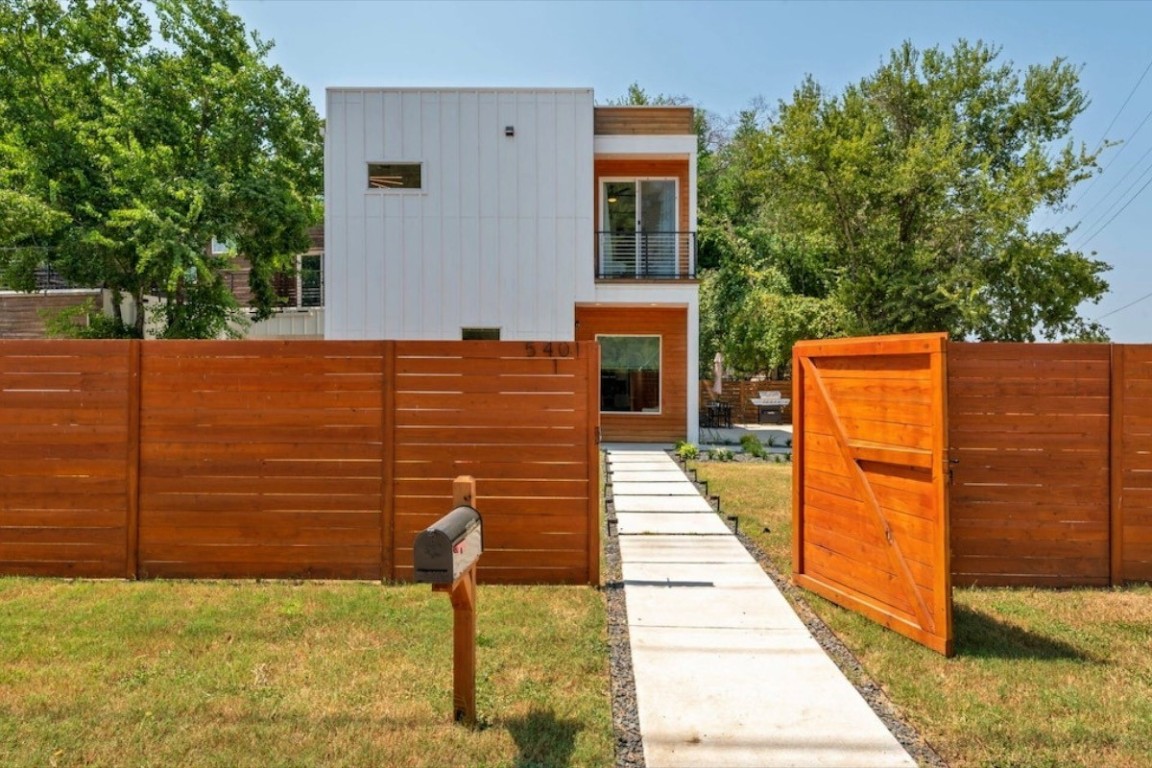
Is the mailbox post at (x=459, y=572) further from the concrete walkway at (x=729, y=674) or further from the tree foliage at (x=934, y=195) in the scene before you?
the tree foliage at (x=934, y=195)

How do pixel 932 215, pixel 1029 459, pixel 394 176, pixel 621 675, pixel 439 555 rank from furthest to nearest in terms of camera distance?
pixel 932 215, pixel 394 176, pixel 1029 459, pixel 621 675, pixel 439 555

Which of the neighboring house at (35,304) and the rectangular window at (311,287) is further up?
the rectangular window at (311,287)

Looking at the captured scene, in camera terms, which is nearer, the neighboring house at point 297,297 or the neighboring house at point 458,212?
the neighboring house at point 458,212

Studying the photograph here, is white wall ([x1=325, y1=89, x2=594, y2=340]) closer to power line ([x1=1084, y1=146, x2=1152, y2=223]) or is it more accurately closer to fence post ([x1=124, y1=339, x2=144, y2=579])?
fence post ([x1=124, y1=339, x2=144, y2=579])

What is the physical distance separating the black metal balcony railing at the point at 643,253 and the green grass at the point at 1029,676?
9.23 m

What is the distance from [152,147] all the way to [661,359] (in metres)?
11.5

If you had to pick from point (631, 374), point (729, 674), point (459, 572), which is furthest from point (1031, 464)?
point (631, 374)

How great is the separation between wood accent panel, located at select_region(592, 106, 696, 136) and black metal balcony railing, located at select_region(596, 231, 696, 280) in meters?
1.98

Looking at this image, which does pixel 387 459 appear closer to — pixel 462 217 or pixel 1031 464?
pixel 1031 464

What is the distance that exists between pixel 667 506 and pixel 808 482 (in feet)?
8.89

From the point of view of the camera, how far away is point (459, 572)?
2.54 metres

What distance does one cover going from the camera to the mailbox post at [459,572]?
2.44 metres

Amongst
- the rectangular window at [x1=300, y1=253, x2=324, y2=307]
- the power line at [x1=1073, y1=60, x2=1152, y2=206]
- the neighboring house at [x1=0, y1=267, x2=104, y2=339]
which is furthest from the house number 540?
the power line at [x1=1073, y1=60, x2=1152, y2=206]

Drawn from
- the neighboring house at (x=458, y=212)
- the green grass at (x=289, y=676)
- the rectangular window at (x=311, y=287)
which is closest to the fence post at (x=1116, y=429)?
the green grass at (x=289, y=676)
